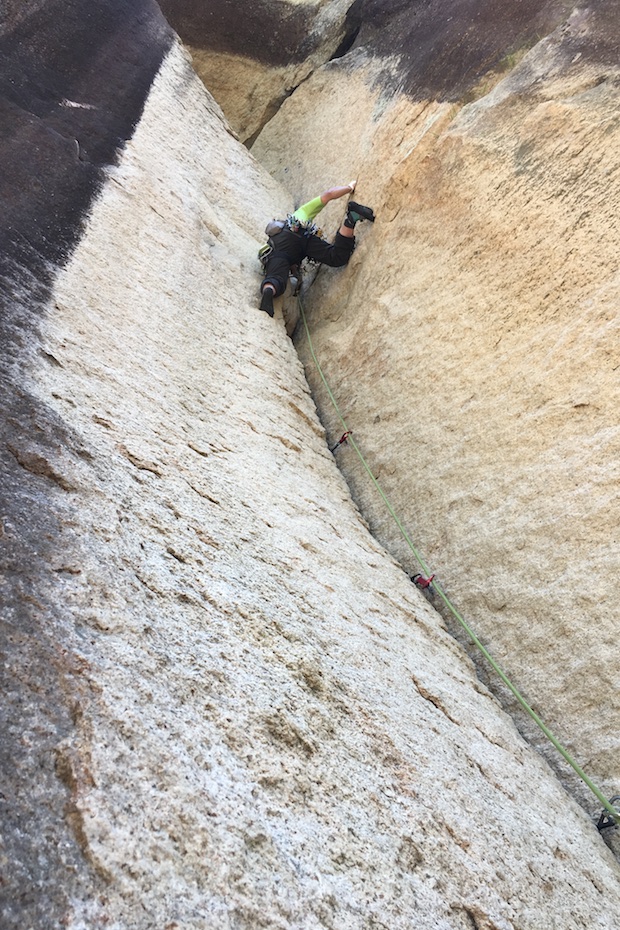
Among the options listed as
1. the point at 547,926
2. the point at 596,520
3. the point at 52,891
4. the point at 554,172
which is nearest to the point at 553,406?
the point at 596,520

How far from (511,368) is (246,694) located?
9.10 ft

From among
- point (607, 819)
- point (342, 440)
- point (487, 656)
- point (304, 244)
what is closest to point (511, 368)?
point (342, 440)

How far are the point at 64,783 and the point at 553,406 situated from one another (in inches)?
123

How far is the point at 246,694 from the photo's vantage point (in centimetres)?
204

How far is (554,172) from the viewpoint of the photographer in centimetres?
431

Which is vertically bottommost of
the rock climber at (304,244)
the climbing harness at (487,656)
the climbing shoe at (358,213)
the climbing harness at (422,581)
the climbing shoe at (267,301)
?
the climbing harness at (422,581)

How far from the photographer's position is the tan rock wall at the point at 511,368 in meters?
3.24

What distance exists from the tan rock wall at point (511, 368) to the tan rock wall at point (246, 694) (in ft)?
1.15

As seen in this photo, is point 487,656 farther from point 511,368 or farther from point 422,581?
point 511,368

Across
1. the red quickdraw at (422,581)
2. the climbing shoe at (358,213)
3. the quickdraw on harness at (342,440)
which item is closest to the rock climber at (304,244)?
the climbing shoe at (358,213)

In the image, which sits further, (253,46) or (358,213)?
(253,46)

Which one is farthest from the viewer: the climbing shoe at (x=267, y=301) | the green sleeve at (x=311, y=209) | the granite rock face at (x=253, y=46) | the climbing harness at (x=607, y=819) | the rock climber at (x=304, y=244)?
the granite rock face at (x=253, y=46)

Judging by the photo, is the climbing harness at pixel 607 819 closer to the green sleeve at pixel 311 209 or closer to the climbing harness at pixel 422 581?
the climbing harness at pixel 422 581

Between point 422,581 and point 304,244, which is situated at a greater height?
point 304,244
